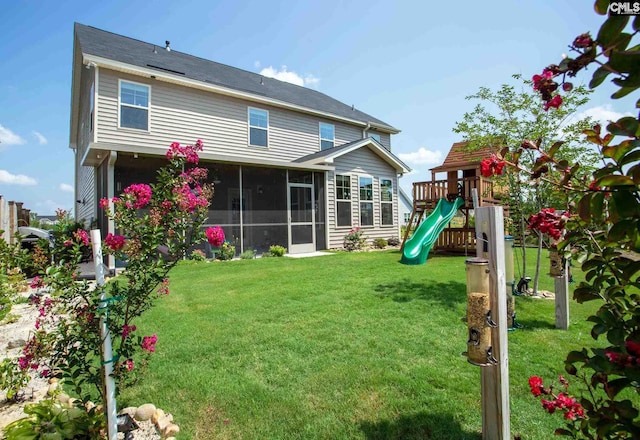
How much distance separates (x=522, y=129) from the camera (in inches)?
263

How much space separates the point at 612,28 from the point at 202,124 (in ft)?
39.2

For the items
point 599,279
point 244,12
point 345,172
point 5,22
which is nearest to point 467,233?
point 345,172

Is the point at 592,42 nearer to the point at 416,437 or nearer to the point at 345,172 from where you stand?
the point at 416,437

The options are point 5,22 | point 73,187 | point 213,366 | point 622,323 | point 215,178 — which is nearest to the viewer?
point 622,323

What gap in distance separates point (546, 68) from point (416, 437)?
2.10m

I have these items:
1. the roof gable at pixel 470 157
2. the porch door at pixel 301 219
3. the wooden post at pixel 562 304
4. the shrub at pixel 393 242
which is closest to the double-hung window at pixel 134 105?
the porch door at pixel 301 219

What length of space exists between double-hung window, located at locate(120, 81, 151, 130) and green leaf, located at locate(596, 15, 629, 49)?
11.3m

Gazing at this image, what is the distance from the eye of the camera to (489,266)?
1.91 meters

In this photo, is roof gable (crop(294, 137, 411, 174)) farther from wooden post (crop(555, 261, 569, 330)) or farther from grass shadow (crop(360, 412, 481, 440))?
grass shadow (crop(360, 412, 481, 440))

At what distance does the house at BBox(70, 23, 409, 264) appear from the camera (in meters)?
9.59

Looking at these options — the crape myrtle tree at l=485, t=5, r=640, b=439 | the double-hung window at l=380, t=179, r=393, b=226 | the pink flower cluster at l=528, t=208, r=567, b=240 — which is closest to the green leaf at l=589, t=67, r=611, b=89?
the crape myrtle tree at l=485, t=5, r=640, b=439

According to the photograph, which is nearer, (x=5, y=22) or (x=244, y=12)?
(x=5, y=22)

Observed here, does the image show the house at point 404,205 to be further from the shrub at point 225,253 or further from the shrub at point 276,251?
the shrub at point 225,253

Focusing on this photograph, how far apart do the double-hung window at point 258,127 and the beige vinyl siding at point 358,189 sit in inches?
113
